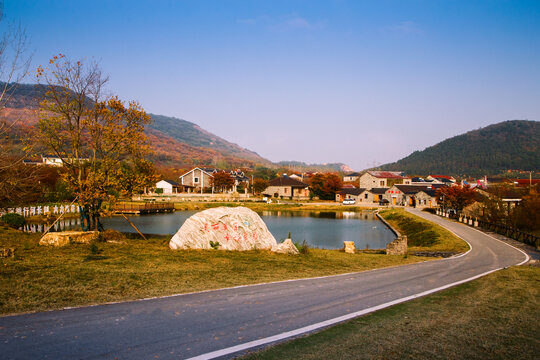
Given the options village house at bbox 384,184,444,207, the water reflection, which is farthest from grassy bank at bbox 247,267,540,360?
village house at bbox 384,184,444,207

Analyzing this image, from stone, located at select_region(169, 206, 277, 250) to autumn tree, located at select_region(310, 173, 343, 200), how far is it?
74.0 meters

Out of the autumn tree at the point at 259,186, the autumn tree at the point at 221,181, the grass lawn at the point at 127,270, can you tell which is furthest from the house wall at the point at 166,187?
the grass lawn at the point at 127,270

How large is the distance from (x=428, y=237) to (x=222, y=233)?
2218cm

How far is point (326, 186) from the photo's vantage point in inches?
3595

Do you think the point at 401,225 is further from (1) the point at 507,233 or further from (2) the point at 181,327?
(2) the point at 181,327

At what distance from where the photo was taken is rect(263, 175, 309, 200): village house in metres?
97.9

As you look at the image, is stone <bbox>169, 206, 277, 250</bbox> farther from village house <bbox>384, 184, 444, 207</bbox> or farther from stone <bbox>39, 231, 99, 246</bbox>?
village house <bbox>384, 184, 444, 207</bbox>

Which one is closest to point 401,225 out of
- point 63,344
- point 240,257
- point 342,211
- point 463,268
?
point 342,211

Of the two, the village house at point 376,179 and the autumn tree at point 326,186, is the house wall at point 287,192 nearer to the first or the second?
the autumn tree at point 326,186

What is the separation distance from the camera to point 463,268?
16375mm

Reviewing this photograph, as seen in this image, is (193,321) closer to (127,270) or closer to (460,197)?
(127,270)

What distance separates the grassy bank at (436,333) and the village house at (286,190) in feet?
289

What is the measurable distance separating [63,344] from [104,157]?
17.8 m

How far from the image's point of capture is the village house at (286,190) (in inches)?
3853
